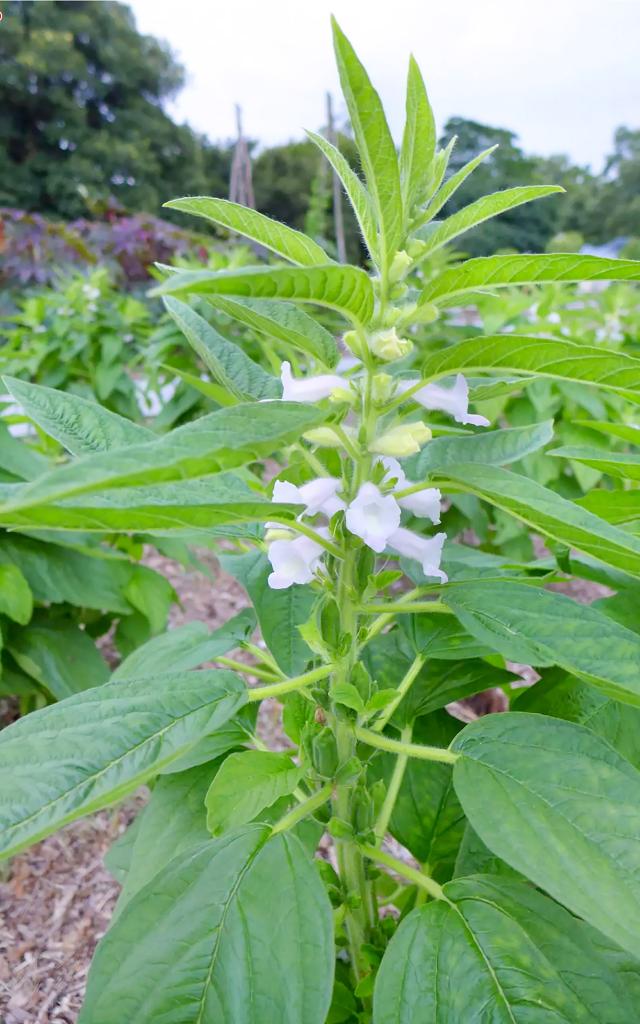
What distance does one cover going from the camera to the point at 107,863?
2.77 ft

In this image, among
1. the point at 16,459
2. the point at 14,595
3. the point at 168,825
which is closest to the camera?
the point at 168,825

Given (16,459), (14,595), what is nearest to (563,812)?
(14,595)

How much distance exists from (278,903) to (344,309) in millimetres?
442

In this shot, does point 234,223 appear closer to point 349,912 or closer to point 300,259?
point 300,259

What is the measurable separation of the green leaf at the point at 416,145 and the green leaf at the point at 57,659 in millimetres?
1307

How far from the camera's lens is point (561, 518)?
44 cm

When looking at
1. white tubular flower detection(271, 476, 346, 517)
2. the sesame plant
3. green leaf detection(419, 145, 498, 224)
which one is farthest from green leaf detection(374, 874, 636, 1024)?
green leaf detection(419, 145, 498, 224)

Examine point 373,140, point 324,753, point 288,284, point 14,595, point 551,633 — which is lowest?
point 14,595

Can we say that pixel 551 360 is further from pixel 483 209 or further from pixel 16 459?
pixel 16 459

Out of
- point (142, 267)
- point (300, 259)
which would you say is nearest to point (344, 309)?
point (300, 259)

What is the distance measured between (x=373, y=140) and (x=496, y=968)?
589 millimetres

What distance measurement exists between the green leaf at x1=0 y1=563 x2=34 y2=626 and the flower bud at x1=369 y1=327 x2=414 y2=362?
1.07 metres

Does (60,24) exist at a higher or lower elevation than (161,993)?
higher

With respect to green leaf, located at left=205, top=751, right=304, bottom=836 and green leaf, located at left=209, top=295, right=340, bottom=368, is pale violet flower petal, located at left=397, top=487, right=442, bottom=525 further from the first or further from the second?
green leaf, located at left=205, top=751, right=304, bottom=836
